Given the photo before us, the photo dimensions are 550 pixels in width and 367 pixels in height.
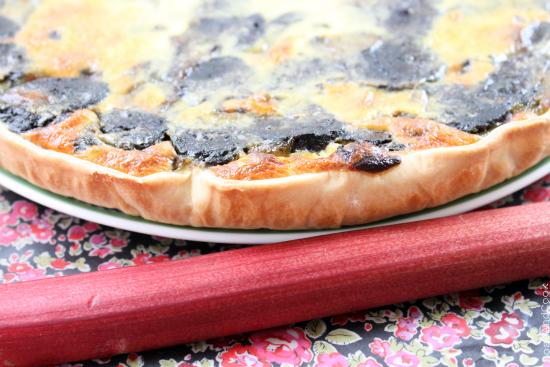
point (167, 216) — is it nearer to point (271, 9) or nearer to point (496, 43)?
point (271, 9)

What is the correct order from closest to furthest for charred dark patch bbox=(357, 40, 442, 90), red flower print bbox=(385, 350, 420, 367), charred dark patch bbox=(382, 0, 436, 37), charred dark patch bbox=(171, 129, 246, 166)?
1. red flower print bbox=(385, 350, 420, 367)
2. charred dark patch bbox=(171, 129, 246, 166)
3. charred dark patch bbox=(357, 40, 442, 90)
4. charred dark patch bbox=(382, 0, 436, 37)

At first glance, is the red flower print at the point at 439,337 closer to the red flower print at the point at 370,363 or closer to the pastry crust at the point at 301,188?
the red flower print at the point at 370,363

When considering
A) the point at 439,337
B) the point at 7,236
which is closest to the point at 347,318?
the point at 439,337

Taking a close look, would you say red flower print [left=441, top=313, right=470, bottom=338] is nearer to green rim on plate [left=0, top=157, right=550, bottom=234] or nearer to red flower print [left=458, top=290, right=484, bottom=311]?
red flower print [left=458, top=290, right=484, bottom=311]

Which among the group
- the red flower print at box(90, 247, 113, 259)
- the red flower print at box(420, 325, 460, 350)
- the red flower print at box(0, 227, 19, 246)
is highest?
the red flower print at box(420, 325, 460, 350)

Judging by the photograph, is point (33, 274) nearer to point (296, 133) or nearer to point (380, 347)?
point (296, 133)

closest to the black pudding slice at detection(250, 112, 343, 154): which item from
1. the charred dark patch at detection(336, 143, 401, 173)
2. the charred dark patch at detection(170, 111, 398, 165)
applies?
the charred dark patch at detection(170, 111, 398, 165)

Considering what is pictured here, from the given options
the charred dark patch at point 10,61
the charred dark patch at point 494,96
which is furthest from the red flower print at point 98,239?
the charred dark patch at point 494,96
